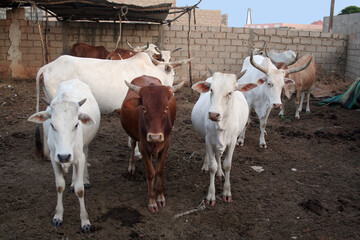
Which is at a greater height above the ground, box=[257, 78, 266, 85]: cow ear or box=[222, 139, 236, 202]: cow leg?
box=[257, 78, 266, 85]: cow ear

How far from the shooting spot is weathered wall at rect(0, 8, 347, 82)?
11.4 meters

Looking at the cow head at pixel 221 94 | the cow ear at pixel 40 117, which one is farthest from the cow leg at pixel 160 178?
the cow ear at pixel 40 117

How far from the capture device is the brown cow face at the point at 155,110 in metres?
3.29

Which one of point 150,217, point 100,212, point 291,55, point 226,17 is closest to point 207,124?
point 150,217

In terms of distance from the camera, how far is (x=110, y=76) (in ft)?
18.0

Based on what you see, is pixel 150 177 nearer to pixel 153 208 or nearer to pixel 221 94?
pixel 153 208

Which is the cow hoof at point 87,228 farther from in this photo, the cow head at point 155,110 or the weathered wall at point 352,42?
the weathered wall at point 352,42

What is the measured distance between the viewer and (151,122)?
3.33 m

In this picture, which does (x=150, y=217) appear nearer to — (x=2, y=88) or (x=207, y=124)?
(x=207, y=124)

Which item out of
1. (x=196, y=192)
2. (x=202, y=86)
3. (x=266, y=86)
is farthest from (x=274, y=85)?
(x=196, y=192)

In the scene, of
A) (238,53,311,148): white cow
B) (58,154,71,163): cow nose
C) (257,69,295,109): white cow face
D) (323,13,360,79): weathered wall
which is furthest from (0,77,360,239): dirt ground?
(323,13,360,79): weathered wall

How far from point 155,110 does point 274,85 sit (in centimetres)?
269

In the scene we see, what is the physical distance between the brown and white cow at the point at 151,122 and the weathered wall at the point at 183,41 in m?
7.95

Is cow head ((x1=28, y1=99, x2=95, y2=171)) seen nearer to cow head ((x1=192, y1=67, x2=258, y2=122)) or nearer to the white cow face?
cow head ((x1=192, y1=67, x2=258, y2=122))
